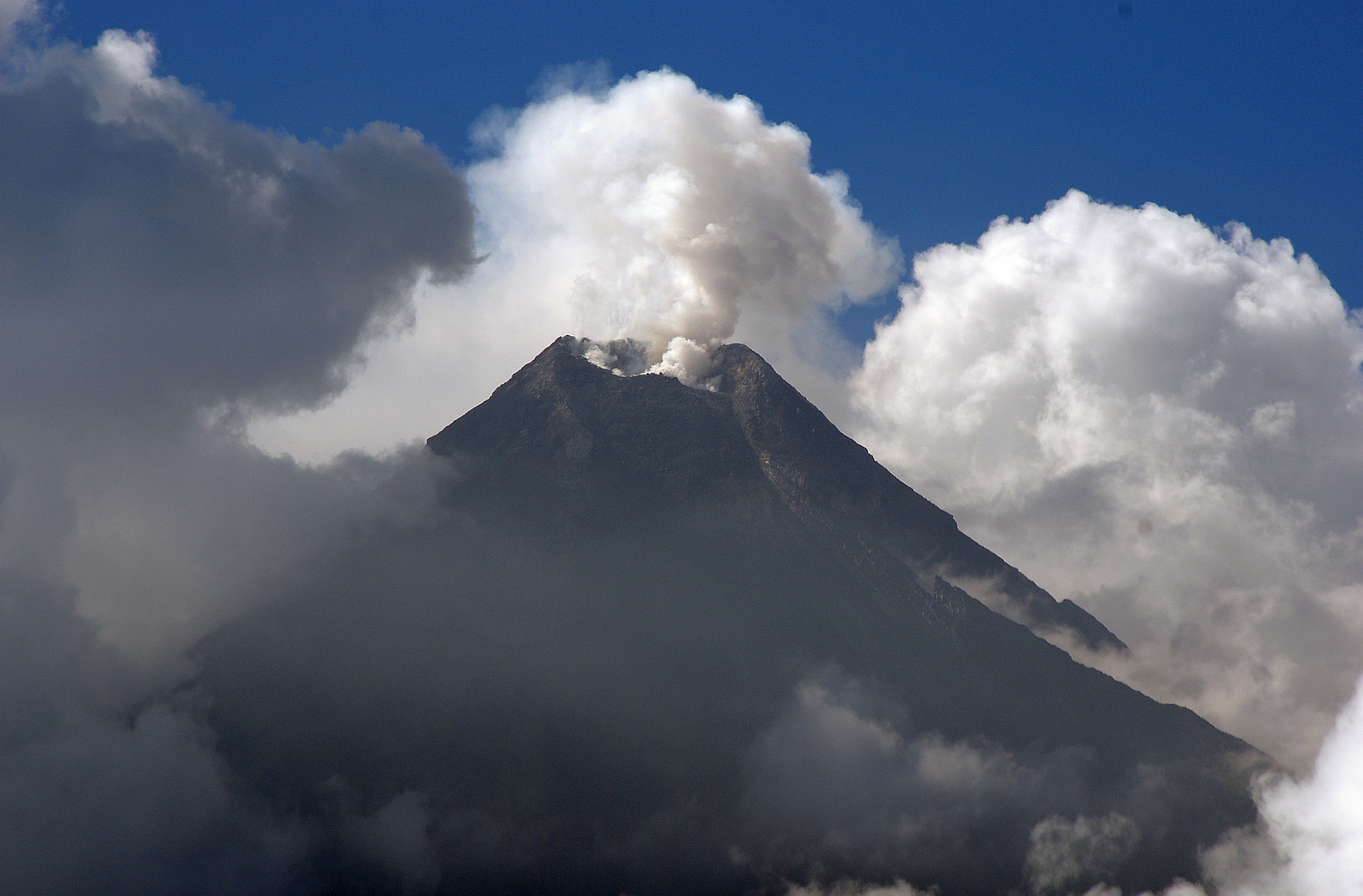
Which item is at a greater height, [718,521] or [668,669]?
[718,521]

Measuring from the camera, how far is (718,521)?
198875 mm

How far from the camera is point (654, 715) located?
18725cm

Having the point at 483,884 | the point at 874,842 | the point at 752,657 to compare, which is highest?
the point at 752,657

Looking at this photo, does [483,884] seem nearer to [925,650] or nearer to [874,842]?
[874,842]

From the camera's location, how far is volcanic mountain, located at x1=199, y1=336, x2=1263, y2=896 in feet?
589

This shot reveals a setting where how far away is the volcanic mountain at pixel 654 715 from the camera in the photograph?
→ 7067 inches

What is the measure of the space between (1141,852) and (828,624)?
58.9 meters

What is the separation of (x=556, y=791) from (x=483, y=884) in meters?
15.7

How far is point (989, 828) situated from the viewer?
197 m

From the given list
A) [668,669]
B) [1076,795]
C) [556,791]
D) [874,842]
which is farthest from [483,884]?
[1076,795]

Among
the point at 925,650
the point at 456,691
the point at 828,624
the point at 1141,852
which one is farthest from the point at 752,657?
the point at 1141,852

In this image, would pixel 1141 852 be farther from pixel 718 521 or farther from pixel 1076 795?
pixel 718 521

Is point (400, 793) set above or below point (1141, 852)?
below

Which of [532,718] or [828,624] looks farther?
[828,624]
